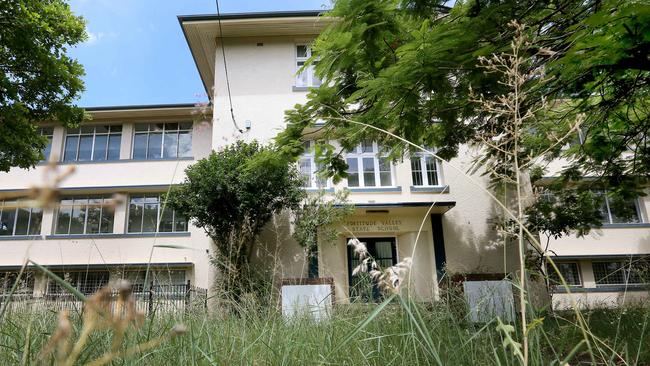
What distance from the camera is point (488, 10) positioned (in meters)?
4.20

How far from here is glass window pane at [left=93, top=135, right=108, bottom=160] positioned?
19.0 meters

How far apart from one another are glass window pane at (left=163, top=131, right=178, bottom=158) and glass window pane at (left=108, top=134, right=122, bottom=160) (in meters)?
2.04

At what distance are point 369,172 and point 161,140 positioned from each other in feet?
30.7

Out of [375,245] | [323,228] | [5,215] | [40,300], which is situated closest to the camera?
[40,300]

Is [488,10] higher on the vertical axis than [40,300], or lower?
higher

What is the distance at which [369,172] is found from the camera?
637 inches

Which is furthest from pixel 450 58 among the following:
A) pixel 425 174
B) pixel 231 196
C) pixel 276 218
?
pixel 425 174

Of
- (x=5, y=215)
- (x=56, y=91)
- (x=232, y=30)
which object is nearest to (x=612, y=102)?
(x=56, y=91)

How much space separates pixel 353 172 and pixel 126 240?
945cm

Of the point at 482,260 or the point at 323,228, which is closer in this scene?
the point at 323,228

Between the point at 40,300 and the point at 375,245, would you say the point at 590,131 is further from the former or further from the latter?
the point at 375,245

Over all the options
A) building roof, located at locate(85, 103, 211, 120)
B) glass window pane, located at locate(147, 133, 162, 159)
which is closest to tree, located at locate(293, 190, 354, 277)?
building roof, located at locate(85, 103, 211, 120)

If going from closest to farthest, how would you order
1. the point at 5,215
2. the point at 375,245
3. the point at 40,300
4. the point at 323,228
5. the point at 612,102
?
the point at 40,300
the point at 612,102
the point at 323,228
the point at 375,245
the point at 5,215

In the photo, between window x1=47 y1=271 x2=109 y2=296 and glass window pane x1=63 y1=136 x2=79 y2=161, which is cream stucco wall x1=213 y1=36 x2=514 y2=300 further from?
glass window pane x1=63 y1=136 x2=79 y2=161
